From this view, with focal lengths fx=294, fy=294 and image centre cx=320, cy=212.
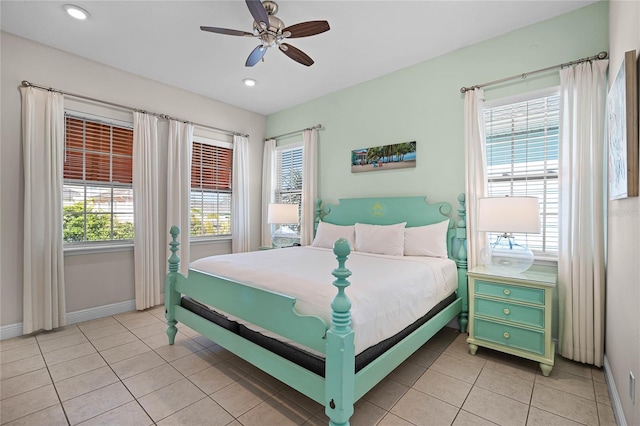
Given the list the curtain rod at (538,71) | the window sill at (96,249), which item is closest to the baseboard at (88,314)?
the window sill at (96,249)

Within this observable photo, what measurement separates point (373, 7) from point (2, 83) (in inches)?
139

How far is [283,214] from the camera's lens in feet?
13.9

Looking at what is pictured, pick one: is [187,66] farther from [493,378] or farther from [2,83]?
[493,378]

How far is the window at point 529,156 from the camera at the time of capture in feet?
8.67

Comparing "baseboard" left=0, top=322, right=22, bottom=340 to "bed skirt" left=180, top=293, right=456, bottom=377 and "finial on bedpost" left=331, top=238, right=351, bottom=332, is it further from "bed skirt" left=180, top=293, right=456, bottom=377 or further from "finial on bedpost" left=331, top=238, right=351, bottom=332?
"finial on bedpost" left=331, top=238, right=351, bottom=332

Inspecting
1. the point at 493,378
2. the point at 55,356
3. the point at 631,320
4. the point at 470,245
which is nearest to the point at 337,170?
the point at 470,245

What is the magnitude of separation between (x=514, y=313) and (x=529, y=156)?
4.80 ft

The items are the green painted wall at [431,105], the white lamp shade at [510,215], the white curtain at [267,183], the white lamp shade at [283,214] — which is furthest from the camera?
the white curtain at [267,183]

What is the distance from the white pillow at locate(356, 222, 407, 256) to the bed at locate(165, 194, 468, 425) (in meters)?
0.01

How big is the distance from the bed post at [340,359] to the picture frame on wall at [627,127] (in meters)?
1.44

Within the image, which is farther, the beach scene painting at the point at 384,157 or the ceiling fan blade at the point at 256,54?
the beach scene painting at the point at 384,157

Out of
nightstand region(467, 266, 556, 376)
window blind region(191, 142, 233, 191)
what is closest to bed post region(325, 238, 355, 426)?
nightstand region(467, 266, 556, 376)

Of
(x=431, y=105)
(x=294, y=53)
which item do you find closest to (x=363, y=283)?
(x=294, y=53)

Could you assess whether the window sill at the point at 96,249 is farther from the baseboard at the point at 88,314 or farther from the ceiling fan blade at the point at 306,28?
the ceiling fan blade at the point at 306,28
